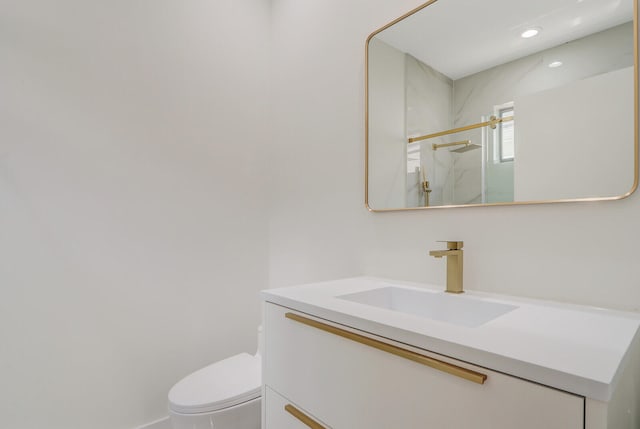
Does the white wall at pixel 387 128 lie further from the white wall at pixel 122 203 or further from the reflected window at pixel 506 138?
the white wall at pixel 122 203

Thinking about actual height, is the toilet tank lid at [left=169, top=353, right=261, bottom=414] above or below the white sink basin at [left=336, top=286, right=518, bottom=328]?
below

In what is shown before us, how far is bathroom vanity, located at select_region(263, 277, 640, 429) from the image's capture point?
0.50 m

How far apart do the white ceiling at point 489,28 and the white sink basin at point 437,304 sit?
2.49 ft

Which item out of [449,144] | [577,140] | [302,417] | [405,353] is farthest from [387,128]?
[302,417]

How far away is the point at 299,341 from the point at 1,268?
1240 mm

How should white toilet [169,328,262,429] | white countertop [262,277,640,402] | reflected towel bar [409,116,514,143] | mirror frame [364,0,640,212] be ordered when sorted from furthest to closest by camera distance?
1. white toilet [169,328,262,429]
2. reflected towel bar [409,116,514,143]
3. mirror frame [364,0,640,212]
4. white countertop [262,277,640,402]

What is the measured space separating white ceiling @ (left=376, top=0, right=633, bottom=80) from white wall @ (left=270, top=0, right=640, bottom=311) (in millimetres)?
128

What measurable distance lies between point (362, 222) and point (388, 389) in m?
0.84

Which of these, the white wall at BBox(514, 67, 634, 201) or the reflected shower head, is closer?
the white wall at BBox(514, 67, 634, 201)

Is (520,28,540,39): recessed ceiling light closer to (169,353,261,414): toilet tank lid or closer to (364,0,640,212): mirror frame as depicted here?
(364,0,640,212): mirror frame

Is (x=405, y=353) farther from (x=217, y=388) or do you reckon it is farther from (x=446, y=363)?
(x=217, y=388)

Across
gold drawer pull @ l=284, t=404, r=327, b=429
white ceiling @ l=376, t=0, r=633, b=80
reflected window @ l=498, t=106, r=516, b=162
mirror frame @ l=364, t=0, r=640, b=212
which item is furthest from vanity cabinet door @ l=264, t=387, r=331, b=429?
white ceiling @ l=376, t=0, r=633, b=80

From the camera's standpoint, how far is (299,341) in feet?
3.13

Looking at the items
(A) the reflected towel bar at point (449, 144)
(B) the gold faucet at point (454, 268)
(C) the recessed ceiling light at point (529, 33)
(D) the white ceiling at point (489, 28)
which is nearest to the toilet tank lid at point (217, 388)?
(B) the gold faucet at point (454, 268)
